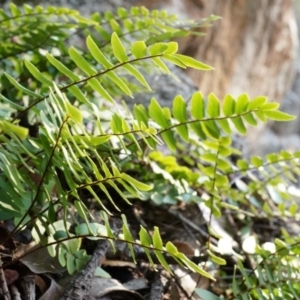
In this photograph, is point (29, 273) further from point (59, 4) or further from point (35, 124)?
point (59, 4)

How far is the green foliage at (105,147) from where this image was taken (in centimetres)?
53

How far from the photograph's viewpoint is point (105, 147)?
670mm

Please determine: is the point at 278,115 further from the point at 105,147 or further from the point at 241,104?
the point at 105,147

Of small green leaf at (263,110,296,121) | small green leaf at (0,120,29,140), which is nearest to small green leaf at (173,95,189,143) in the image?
small green leaf at (263,110,296,121)

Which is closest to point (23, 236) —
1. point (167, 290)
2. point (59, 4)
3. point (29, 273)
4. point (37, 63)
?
point (29, 273)

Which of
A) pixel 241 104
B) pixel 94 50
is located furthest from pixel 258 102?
pixel 94 50

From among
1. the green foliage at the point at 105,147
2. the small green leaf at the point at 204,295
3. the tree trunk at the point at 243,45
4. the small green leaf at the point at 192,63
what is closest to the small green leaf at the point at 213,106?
the green foliage at the point at 105,147

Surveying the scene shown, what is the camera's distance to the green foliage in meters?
0.53

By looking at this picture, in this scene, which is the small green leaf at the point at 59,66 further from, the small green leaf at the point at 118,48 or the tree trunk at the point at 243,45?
the tree trunk at the point at 243,45

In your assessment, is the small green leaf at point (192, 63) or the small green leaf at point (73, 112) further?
the small green leaf at point (192, 63)

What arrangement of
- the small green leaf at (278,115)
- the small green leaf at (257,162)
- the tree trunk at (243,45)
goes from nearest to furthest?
the small green leaf at (278,115)
the small green leaf at (257,162)
the tree trunk at (243,45)

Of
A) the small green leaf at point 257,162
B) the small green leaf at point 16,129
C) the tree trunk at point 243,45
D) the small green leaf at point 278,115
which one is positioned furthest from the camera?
the tree trunk at point 243,45

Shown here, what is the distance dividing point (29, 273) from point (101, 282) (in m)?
0.11

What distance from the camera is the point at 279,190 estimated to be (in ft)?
3.29
